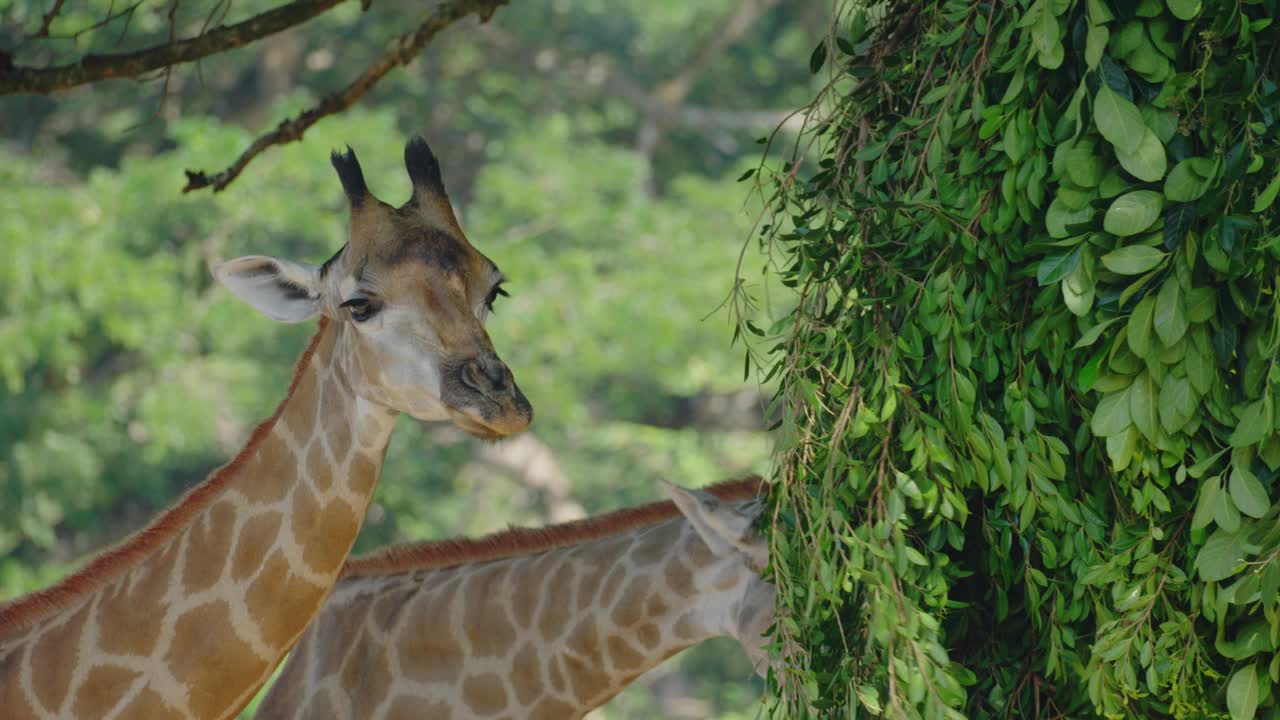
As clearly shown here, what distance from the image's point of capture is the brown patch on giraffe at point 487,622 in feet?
14.6

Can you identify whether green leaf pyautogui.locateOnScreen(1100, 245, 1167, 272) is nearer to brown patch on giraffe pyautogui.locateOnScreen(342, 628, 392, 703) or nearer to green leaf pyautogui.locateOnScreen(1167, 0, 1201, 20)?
green leaf pyautogui.locateOnScreen(1167, 0, 1201, 20)

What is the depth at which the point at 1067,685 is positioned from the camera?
124 inches

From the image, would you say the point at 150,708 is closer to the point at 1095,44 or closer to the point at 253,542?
the point at 253,542

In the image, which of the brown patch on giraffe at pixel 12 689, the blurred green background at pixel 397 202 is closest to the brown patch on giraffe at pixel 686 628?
the brown patch on giraffe at pixel 12 689

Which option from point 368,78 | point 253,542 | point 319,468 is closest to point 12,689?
point 253,542

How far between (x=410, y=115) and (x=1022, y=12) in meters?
14.4

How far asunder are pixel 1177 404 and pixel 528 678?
224cm

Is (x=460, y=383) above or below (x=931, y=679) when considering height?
above

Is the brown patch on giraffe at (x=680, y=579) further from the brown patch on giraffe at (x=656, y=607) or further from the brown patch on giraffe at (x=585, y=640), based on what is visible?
the brown patch on giraffe at (x=585, y=640)

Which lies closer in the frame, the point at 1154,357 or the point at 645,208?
the point at 1154,357

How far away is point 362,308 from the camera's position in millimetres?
3578

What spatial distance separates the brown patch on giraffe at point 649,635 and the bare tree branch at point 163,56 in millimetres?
1997

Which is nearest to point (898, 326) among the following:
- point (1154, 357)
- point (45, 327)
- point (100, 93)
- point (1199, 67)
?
point (1154, 357)

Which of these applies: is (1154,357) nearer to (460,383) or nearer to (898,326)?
(898,326)
